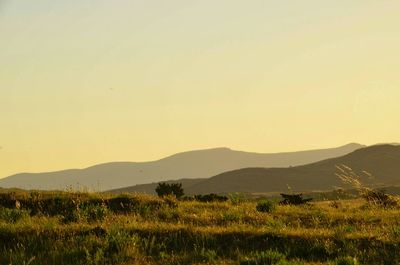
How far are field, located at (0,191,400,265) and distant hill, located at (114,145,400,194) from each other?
91.0 m

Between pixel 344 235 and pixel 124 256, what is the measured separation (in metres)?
4.42

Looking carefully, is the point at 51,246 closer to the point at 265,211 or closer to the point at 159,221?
the point at 159,221

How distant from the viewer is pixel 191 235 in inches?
470

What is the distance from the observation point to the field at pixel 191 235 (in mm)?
10219

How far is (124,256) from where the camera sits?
1009 centimetres

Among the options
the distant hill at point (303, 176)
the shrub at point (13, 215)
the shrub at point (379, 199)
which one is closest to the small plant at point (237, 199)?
the shrub at point (379, 199)

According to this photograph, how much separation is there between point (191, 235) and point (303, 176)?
112 metres

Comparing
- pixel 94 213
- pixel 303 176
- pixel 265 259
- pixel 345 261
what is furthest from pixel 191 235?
pixel 303 176

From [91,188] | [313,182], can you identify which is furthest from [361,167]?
[91,188]

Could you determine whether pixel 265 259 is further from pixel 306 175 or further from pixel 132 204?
pixel 306 175

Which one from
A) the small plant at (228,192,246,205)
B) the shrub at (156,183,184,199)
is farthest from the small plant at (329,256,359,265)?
the shrub at (156,183,184,199)

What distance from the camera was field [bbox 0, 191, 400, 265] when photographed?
33.5 feet

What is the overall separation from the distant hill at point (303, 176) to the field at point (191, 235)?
299 ft

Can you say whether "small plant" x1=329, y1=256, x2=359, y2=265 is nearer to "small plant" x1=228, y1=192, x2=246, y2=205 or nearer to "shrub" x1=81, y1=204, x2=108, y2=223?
"shrub" x1=81, y1=204, x2=108, y2=223
